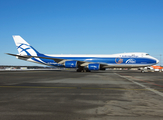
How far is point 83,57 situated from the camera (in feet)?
130

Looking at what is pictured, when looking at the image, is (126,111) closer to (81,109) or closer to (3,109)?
(81,109)

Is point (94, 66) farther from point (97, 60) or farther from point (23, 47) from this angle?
point (23, 47)

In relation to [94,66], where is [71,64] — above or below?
above

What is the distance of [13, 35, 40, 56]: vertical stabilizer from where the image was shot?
43062mm

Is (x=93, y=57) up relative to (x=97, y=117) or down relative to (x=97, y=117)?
up

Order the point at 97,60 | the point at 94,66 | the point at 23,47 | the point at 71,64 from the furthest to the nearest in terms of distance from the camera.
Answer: the point at 23,47 < the point at 97,60 < the point at 71,64 < the point at 94,66

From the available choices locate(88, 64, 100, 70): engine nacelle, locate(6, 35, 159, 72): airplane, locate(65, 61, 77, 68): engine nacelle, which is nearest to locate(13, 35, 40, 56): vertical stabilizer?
locate(6, 35, 159, 72): airplane

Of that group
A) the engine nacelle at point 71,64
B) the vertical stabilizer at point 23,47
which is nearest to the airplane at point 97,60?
the engine nacelle at point 71,64

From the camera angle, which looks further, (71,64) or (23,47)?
(23,47)

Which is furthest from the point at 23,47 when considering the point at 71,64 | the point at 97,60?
the point at 97,60

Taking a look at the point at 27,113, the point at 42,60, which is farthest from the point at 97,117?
the point at 42,60

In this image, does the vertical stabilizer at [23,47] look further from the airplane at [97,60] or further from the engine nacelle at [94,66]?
the engine nacelle at [94,66]

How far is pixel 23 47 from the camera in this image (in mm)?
43125

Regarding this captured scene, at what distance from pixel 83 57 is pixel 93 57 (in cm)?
251
